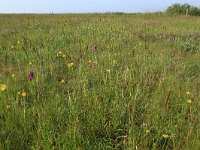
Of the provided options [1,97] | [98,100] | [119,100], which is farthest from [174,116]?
[1,97]

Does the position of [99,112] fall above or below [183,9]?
below

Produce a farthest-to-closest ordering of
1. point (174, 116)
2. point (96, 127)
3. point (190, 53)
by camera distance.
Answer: point (190, 53), point (174, 116), point (96, 127)

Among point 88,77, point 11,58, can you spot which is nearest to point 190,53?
point 88,77

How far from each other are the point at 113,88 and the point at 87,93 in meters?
0.43

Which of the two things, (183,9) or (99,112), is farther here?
(183,9)

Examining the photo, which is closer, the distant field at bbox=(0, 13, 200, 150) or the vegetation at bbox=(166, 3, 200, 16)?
the distant field at bbox=(0, 13, 200, 150)

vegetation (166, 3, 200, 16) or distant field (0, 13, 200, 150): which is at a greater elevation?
vegetation (166, 3, 200, 16)

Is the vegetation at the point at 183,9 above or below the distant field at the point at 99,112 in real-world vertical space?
above

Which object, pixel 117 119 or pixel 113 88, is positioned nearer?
pixel 117 119

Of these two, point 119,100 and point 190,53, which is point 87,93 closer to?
point 119,100

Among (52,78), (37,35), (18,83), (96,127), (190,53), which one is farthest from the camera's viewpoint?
(37,35)

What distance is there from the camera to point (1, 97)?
3.78 metres

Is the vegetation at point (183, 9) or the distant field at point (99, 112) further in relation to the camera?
the vegetation at point (183, 9)

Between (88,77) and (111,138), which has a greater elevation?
(88,77)
